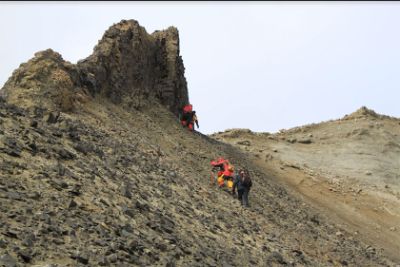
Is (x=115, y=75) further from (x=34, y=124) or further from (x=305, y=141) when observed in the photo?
(x=305, y=141)

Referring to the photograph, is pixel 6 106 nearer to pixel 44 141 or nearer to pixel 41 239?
pixel 44 141

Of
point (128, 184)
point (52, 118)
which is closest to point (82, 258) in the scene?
point (128, 184)

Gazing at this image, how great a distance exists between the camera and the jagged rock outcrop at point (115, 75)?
67.7 ft

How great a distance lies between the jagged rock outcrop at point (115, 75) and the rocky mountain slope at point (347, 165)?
822 centimetres

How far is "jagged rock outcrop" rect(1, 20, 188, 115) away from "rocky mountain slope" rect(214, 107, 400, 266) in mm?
8218

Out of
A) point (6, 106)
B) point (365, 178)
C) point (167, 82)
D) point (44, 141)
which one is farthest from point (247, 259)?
point (365, 178)

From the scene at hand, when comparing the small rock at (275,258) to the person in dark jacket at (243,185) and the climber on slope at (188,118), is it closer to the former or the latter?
the person in dark jacket at (243,185)

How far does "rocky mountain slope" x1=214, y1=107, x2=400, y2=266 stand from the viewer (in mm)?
29984

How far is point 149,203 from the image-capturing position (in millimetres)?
15078

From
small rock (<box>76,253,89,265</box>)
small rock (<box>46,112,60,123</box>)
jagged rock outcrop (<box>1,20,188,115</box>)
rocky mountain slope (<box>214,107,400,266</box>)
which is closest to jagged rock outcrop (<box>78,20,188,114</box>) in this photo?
jagged rock outcrop (<box>1,20,188,115</box>)

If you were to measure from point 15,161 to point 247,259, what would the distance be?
231 inches

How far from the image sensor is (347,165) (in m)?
38.1

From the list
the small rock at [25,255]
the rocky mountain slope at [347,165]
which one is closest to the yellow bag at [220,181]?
the rocky mountain slope at [347,165]

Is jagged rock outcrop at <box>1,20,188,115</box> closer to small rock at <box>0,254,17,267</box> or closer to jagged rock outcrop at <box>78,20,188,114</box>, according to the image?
jagged rock outcrop at <box>78,20,188,114</box>
